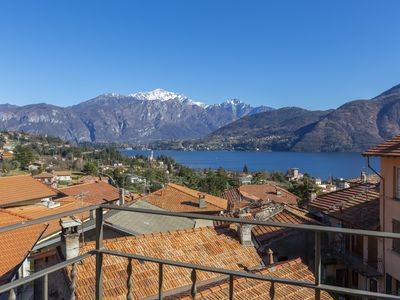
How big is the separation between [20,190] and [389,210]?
2343 cm

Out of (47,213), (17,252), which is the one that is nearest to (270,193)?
(47,213)

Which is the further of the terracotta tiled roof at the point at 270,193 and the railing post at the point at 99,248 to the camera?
the terracotta tiled roof at the point at 270,193

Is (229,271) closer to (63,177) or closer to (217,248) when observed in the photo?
(217,248)

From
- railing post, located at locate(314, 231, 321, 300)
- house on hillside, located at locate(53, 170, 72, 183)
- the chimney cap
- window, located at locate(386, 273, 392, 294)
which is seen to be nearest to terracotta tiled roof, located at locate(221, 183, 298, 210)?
window, located at locate(386, 273, 392, 294)

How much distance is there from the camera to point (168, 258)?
11.3 meters

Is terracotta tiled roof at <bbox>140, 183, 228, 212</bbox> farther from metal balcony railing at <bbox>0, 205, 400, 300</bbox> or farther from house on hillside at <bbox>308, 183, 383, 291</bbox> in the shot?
metal balcony railing at <bbox>0, 205, 400, 300</bbox>

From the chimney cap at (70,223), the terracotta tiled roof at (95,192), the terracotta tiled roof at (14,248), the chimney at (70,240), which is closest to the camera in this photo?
the chimney at (70,240)

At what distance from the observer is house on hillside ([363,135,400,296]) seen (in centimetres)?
1400

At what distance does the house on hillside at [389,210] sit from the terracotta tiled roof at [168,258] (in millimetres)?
5103

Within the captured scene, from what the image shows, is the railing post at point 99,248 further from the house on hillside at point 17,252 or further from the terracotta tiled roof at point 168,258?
the house on hillside at point 17,252

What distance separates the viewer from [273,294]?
93.5 inches

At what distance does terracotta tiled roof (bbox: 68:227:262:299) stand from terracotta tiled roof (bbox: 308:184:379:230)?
18.1 feet

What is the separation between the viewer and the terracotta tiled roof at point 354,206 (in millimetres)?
16109

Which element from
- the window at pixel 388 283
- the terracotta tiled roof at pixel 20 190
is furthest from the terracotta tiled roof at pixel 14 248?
the window at pixel 388 283
